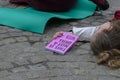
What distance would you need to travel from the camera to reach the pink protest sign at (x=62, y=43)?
3395 mm

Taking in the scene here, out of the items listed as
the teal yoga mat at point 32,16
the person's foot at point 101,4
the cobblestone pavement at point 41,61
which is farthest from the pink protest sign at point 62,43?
the person's foot at point 101,4

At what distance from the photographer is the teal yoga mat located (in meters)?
4.04

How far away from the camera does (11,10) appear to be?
442cm

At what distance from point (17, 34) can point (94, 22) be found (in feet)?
3.32

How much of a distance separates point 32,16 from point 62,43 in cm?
83

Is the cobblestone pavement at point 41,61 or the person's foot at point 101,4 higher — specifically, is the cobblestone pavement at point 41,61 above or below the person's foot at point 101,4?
below

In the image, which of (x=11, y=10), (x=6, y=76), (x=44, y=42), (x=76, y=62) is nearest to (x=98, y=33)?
(x=76, y=62)

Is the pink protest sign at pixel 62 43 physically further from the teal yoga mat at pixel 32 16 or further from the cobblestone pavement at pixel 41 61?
the teal yoga mat at pixel 32 16

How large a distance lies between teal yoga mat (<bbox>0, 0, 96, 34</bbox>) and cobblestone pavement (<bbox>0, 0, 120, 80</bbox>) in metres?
→ 0.09

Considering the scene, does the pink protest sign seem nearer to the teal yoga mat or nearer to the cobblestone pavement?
the cobblestone pavement

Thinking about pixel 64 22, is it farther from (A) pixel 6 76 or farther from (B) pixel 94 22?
(A) pixel 6 76

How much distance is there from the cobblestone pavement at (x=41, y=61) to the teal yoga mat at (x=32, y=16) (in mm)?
89

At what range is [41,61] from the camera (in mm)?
3199

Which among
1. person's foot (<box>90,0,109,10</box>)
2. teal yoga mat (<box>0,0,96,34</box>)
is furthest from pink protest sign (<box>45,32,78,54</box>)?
person's foot (<box>90,0,109,10</box>)
